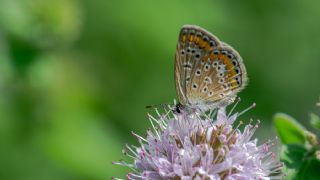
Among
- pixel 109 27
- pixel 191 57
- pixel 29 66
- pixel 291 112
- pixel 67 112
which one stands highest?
pixel 109 27

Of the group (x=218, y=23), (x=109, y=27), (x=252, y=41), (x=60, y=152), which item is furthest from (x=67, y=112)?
(x=252, y=41)

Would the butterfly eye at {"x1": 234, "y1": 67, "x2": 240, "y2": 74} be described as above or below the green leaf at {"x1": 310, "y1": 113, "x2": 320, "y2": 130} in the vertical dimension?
above

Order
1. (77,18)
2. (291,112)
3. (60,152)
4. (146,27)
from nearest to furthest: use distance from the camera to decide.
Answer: (60,152), (77,18), (146,27), (291,112)

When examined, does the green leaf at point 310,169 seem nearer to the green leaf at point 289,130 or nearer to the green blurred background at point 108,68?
the green leaf at point 289,130

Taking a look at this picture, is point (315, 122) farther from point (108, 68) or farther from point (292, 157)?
point (108, 68)

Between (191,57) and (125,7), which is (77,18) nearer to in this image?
(125,7)

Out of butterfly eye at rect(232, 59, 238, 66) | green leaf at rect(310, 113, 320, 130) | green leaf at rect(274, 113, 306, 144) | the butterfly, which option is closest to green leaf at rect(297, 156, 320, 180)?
green leaf at rect(310, 113, 320, 130)

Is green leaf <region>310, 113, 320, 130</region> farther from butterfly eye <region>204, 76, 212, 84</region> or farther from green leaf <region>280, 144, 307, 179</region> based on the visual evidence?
butterfly eye <region>204, 76, 212, 84</region>
